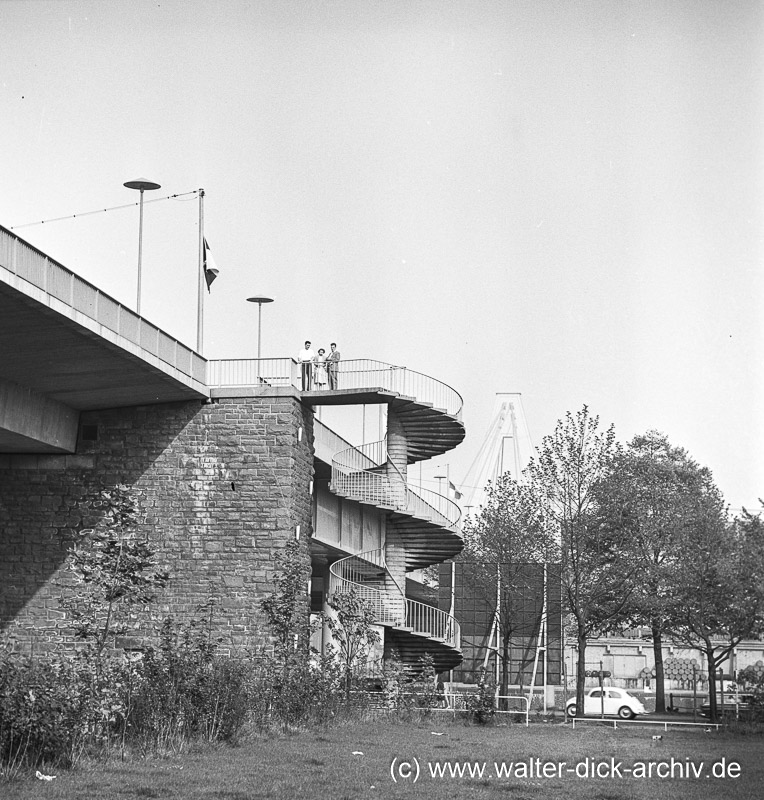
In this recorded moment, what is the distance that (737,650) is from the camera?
7244 centimetres

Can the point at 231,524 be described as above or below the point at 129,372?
below

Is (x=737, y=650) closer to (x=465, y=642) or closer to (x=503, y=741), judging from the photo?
(x=465, y=642)

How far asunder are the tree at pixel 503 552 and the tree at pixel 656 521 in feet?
13.2

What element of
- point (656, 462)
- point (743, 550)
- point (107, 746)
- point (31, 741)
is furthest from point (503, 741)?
point (656, 462)

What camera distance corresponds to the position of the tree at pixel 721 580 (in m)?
38.3

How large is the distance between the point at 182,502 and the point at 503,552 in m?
21.1

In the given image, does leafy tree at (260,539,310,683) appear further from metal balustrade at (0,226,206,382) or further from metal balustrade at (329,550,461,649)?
metal balustrade at (0,226,206,382)

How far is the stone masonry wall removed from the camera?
33.1 metres

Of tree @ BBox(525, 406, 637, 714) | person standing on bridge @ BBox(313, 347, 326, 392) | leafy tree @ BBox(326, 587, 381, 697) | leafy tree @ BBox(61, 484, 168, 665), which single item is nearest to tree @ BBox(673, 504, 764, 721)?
tree @ BBox(525, 406, 637, 714)

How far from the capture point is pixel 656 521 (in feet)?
168

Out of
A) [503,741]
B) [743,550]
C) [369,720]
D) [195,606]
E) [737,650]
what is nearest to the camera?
[503,741]

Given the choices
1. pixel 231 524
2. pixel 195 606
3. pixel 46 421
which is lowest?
pixel 195 606

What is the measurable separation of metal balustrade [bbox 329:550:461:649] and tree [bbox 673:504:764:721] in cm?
840

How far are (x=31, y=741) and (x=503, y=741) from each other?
10793 mm
